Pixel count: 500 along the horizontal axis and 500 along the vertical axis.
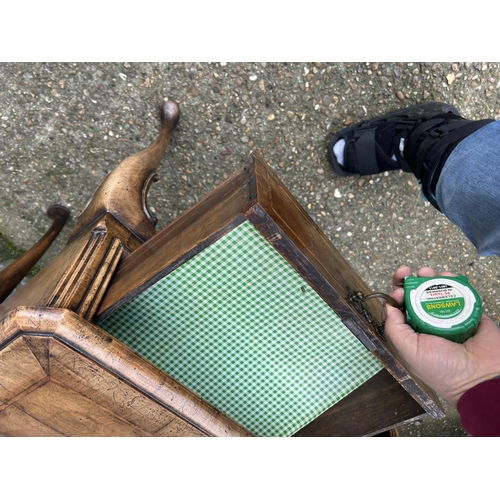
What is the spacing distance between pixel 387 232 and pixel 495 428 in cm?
151

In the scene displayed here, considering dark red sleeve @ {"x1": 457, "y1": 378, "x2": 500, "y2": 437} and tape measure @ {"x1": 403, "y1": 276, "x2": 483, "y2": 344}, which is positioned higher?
tape measure @ {"x1": 403, "y1": 276, "x2": 483, "y2": 344}

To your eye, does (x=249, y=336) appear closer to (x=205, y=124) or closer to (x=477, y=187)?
(x=477, y=187)

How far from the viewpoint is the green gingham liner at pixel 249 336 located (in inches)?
37.0

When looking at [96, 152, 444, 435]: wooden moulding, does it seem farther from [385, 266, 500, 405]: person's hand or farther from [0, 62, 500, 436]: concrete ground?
[0, 62, 500, 436]: concrete ground

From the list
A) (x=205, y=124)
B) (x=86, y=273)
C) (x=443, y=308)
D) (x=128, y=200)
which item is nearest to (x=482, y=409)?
(x=443, y=308)

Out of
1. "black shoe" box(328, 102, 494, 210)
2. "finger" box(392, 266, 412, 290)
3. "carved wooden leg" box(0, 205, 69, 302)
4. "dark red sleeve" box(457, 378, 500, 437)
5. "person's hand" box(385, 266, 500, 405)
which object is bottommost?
"dark red sleeve" box(457, 378, 500, 437)

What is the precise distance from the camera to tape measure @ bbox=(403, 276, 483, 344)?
1065 millimetres

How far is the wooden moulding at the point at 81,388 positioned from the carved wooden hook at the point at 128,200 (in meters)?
0.58

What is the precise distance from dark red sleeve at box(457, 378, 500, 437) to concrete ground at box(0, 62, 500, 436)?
4.42ft

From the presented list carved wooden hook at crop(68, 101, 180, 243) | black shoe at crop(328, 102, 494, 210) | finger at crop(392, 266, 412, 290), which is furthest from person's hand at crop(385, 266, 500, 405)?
carved wooden hook at crop(68, 101, 180, 243)

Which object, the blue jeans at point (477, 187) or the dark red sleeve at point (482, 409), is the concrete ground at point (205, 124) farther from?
the dark red sleeve at point (482, 409)

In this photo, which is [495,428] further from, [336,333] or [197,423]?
[197,423]

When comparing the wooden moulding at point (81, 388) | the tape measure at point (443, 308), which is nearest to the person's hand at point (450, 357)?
the tape measure at point (443, 308)

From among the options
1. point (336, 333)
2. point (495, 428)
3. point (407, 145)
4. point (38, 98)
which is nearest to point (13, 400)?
point (336, 333)
